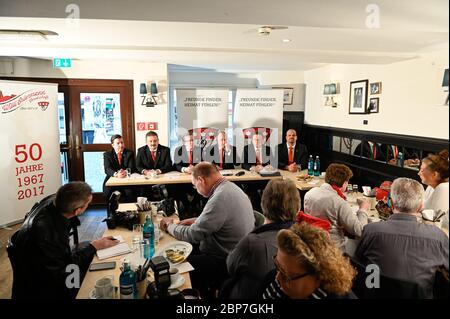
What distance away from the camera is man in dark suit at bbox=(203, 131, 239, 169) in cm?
411

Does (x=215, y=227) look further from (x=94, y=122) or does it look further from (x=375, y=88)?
(x=94, y=122)

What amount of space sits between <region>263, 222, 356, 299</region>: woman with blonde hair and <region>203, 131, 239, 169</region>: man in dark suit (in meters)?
3.06

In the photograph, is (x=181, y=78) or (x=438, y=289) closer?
(x=438, y=289)

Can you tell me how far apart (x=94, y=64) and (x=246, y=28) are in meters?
3.06

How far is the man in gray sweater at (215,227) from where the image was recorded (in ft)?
5.79

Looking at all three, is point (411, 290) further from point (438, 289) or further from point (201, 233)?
point (201, 233)

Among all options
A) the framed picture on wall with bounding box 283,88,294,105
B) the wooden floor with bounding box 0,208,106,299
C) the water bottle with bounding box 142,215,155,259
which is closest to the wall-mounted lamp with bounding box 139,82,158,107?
the wooden floor with bounding box 0,208,106,299

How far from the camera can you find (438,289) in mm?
794

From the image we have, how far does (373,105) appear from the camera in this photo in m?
3.71

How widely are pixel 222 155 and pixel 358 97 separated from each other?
1954 mm

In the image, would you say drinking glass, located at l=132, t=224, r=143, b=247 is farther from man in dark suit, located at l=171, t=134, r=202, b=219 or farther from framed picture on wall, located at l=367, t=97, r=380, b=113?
framed picture on wall, located at l=367, t=97, r=380, b=113

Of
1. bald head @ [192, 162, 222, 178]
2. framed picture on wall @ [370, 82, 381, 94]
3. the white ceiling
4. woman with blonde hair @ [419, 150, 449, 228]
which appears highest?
the white ceiling
